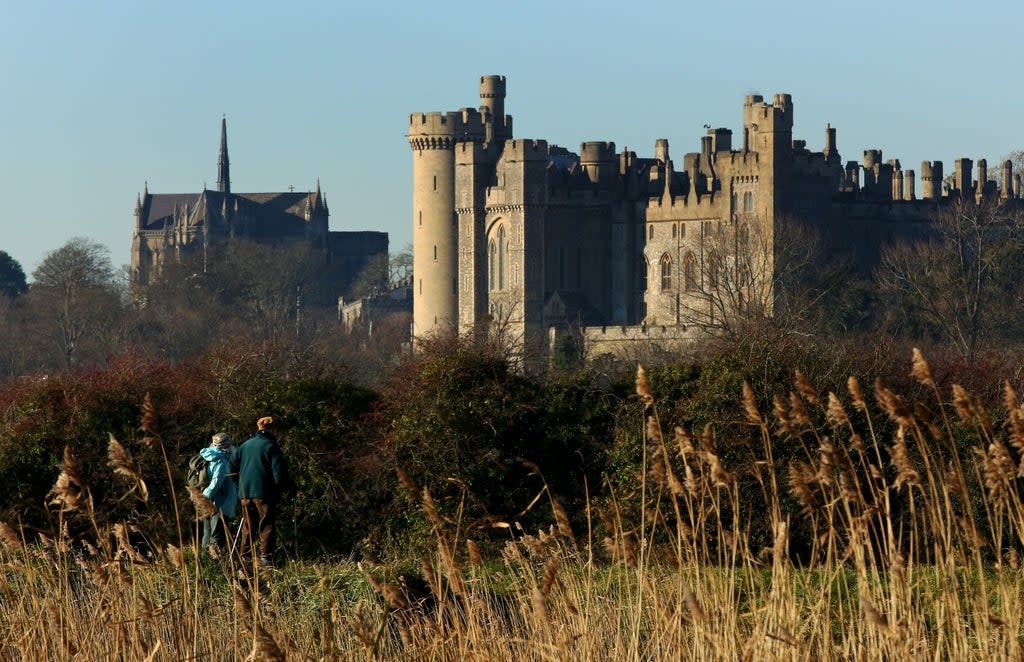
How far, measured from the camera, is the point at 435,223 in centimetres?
7912

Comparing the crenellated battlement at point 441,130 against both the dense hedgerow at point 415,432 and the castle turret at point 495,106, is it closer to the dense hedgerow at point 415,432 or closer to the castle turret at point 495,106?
the castle turret at point 495,106

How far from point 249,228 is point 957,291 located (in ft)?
284

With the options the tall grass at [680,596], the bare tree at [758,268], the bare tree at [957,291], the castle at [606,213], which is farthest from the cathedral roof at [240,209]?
the tall grass at [680,596]

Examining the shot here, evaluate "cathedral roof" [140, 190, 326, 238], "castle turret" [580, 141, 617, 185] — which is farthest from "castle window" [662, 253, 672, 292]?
"cathedral roof" [140, 190, 326, 238]

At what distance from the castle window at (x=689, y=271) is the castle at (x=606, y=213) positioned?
0.25 ft

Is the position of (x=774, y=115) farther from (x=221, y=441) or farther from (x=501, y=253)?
(x=221, y=441)

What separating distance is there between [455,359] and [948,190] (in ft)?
222

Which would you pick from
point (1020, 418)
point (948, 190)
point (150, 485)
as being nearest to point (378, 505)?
point (150, 485)

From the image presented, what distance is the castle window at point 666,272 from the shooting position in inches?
2943

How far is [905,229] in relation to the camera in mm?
75688

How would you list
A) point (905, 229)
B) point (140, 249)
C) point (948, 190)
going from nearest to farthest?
point (905, 229)
point (948, 190)
point (140, 249)

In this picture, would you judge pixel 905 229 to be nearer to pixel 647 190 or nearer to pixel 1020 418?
pixel 647 190

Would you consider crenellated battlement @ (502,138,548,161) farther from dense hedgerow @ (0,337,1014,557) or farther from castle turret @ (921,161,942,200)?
dense hedgerow @ (0,337,1014,557)

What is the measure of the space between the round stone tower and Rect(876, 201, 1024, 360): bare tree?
17.4 meters
